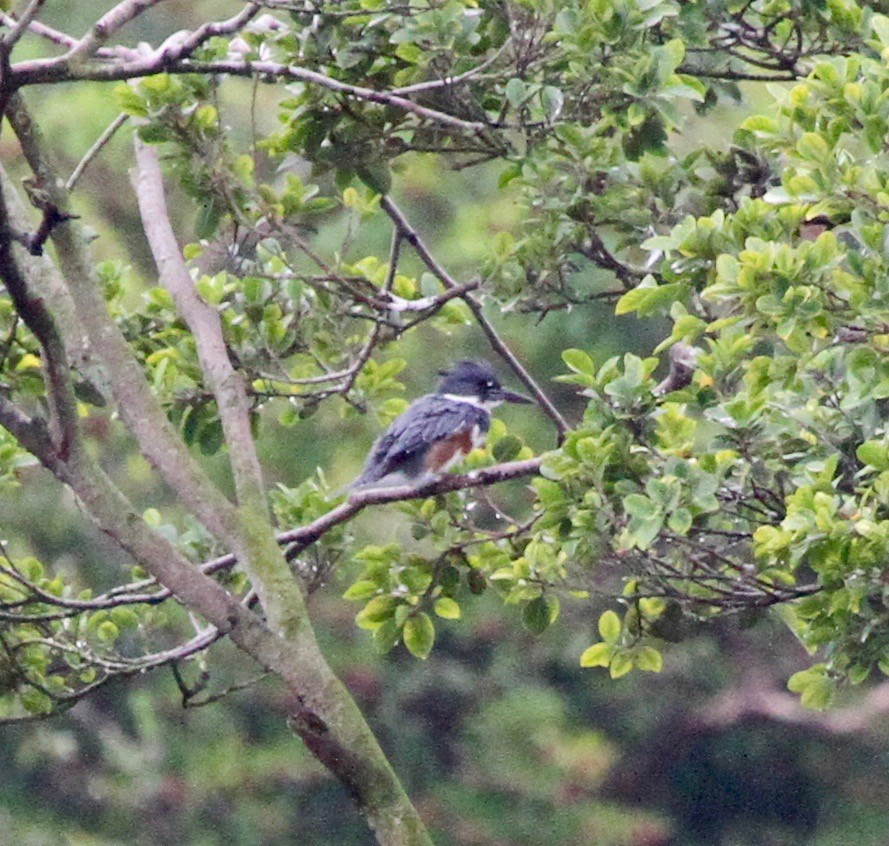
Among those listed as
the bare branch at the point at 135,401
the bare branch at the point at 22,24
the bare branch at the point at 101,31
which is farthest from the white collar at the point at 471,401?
the bare branch at the point at 22,24

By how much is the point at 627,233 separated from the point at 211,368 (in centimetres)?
98

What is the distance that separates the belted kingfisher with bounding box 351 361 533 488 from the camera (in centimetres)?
511

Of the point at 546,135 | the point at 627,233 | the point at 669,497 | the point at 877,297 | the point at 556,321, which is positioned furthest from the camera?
the point at 556,321

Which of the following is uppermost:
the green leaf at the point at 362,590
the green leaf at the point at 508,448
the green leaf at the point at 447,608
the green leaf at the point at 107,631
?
the green leaf at the point at 508,448

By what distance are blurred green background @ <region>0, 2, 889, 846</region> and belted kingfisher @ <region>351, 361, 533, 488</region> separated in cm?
171

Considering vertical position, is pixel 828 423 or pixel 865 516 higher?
pixel 828 423

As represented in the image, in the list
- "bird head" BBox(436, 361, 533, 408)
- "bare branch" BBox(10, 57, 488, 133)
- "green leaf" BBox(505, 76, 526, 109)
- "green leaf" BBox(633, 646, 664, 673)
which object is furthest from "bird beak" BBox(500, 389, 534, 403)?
"bare branch" BBox(10, 57, 488, 133)

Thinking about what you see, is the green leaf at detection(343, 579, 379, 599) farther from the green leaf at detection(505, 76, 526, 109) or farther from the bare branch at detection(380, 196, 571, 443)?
the green leaf at detection(505, 76, 526, 109)

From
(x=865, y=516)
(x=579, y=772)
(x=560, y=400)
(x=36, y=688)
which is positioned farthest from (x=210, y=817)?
(x=865, y=516)

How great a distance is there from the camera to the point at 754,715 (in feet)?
24.9

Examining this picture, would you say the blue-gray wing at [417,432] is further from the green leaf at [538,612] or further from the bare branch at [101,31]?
the bare branch at [101,31]

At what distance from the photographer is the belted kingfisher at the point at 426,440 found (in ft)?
16.8

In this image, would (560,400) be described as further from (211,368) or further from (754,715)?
(211,368)

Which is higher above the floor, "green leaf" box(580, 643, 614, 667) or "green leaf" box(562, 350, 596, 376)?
"green leaf" box(562, 350, 596, 376)
